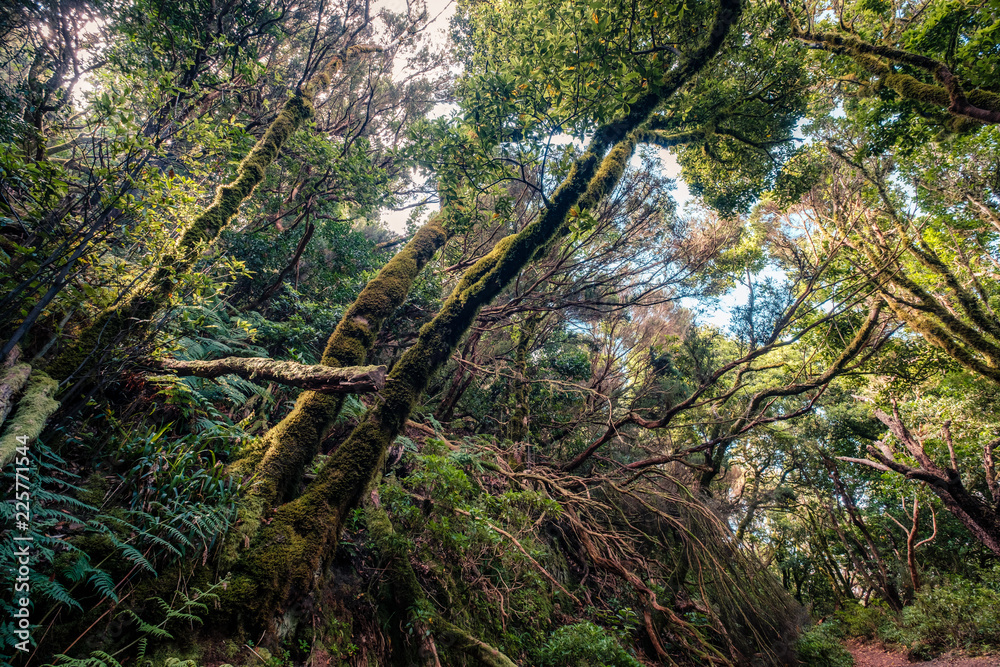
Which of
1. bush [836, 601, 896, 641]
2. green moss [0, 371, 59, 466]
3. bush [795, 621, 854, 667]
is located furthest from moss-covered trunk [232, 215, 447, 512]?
bush [836, 601, 896, 641]

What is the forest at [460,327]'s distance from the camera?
256 cm

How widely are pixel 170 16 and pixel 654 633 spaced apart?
33.3ft

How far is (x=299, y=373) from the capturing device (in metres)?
3.20

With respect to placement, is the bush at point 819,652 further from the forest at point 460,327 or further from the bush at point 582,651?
the bush at point 582,651

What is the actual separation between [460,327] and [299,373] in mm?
1687

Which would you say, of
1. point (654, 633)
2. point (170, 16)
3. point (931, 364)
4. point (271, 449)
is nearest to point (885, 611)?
point (931, 364)

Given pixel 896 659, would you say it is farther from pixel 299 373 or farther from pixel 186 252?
pixel 186 252

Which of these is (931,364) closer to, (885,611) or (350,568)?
(885,611)

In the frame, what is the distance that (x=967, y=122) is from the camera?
6.00 metres

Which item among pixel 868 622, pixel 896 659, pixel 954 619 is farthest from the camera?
pixel 868 622

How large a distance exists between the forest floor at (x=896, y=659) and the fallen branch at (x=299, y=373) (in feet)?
37.6

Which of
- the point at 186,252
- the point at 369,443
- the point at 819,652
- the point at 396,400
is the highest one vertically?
the point at 186,252

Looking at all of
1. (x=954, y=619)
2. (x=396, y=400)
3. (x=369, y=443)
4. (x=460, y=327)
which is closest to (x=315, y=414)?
(x=369, y=443)

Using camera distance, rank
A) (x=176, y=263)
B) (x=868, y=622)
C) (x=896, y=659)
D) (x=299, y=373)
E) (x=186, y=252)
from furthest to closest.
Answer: (x=868, y=622) < (x=896, y=659) < (x=186, y=252) < (x=176, y=263) < (x=299, y=373)
